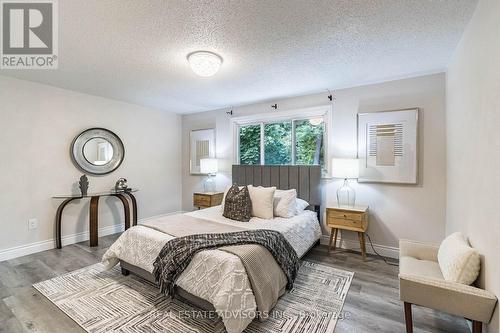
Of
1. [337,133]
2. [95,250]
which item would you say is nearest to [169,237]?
[95,250]

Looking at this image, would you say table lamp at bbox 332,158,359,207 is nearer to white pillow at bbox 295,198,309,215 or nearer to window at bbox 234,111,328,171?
window at bbox 234,111,328,171

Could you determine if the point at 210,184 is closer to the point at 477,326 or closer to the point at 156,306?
the point at 156,306

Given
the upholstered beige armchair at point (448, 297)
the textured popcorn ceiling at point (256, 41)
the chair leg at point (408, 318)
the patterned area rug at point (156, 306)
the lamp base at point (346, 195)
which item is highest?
the textured popcorn ceiling at point (256, 41)

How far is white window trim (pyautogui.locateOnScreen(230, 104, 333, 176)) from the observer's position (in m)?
3.64

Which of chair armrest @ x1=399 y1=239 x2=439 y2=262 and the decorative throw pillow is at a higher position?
the decorative throw pillow

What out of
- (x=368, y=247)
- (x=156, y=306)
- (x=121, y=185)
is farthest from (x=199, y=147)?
(x=368, y=247)

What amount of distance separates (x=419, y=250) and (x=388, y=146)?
147 cm

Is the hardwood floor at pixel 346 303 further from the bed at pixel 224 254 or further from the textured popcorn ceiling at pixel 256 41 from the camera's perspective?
the textured popcorn ceiling at pixel 256 41

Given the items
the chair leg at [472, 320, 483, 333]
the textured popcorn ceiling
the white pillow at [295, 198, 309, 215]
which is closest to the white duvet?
the white pillow at [295, 198, 309, 215]

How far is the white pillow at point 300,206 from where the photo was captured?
129 inches

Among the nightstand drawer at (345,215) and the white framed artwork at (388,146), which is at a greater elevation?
the white framed artwork at (388,146)

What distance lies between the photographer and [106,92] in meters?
3.82

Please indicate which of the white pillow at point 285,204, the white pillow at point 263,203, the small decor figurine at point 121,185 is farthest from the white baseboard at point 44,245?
the white pillow at point 285,204

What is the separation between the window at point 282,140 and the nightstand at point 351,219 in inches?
31.9
